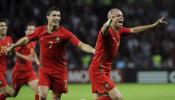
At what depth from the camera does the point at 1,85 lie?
1273cm

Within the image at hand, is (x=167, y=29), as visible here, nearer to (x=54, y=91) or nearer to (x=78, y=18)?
(x=78, y=18)

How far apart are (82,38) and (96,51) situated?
15.6 meters

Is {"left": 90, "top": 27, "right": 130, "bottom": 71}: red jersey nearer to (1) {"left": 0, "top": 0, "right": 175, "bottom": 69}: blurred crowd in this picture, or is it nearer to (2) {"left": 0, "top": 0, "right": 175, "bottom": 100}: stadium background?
(2) {"left": 0, "top": 0, "right": 175, "bottom": 100}: stadium background

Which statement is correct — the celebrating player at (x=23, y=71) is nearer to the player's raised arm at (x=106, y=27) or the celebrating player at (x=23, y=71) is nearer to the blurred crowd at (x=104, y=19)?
the player's raised arm at (x=106, y=27)

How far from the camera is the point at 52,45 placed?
450 inches

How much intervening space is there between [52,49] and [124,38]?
50.2 ft

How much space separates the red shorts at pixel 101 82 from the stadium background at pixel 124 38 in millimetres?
13477

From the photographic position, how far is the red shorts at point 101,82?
35.4 feet

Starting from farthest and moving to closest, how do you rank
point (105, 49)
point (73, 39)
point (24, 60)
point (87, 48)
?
point (24, 60) < point (73, 39) < point (105, 49) < point (87, 48)

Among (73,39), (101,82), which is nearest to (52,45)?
(73,39)

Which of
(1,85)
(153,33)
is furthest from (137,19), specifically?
(1,85)

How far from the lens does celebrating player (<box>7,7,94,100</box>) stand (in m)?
11.4

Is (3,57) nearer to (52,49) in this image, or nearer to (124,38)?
(52,49)

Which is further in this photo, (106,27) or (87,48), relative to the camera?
(87,48)
